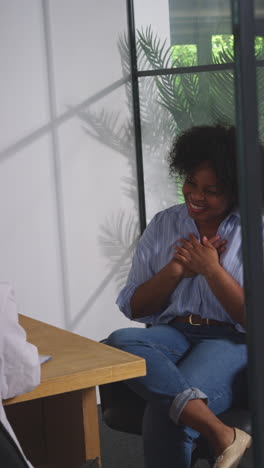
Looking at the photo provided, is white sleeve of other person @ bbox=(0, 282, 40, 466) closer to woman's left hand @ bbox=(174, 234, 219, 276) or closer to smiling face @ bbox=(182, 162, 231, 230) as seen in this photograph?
woman's left hand @ bbox=(174, 234, 219, 276)

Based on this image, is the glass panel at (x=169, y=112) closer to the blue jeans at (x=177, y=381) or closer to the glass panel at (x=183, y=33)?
the glass panel at (x=183, y=33)

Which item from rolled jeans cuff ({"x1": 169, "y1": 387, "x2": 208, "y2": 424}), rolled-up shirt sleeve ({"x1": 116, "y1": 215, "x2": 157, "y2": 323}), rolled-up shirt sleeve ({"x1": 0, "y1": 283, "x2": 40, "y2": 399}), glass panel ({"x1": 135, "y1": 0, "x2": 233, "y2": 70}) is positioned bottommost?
rolled jeans cuff ({"x1": 169, "y1": 387, "x2": 208, "y2": 424})

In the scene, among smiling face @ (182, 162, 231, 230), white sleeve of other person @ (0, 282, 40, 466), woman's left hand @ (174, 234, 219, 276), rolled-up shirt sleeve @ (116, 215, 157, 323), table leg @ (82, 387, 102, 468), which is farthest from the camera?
rolled-up shirt sleeve @ (116, 215, 157, 323)

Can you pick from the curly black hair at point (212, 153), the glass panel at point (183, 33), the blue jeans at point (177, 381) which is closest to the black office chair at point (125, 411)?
the blue jeans at point (177, 381)

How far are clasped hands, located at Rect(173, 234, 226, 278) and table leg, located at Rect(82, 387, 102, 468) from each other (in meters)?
0.69

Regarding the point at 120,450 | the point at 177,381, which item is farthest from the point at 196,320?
the point at 120,450

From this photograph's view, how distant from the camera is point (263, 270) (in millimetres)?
509

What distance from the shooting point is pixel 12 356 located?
120 centimetres

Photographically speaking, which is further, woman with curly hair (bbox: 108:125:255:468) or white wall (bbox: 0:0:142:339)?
white wall (bbox: 0:0:142:339)

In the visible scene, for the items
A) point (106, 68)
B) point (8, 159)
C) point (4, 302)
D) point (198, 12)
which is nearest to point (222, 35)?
point (198, 12)

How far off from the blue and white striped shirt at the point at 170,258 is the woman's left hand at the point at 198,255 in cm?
5

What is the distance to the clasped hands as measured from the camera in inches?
90.0

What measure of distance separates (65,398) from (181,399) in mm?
337

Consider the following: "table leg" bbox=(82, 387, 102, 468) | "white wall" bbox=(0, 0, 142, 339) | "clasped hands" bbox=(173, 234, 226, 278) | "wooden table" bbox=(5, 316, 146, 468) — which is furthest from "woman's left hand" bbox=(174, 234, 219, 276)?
"white wall" bbox=(0, 0, 142, 339)
